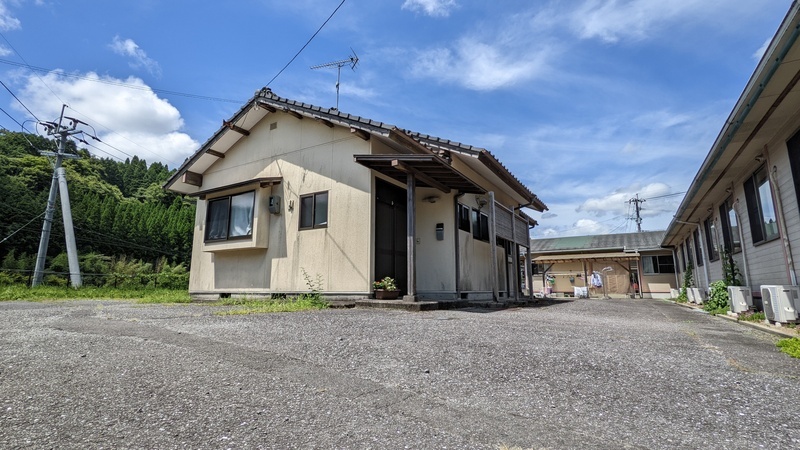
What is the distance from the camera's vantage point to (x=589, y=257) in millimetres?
21438

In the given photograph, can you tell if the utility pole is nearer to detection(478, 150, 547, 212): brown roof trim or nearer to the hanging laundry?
detection(478, 150, 547, 212): brown roof trim

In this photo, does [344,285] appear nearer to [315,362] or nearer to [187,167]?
[315,362]

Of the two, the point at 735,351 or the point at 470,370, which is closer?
the point at 470,370

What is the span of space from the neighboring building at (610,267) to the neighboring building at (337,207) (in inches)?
567

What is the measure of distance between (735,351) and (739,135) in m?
3.37

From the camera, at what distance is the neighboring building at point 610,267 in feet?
70.6

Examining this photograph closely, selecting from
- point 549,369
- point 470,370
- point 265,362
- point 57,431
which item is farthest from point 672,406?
point 57,431

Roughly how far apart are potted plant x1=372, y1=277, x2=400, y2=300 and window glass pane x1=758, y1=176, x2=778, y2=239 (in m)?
6.08

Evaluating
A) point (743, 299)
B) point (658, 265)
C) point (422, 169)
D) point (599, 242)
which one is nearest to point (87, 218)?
point (422, 169)

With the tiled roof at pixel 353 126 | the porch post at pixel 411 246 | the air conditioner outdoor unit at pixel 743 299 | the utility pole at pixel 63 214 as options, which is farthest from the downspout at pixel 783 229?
the utility pole at pixel 63 214

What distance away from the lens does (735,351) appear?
3.61m

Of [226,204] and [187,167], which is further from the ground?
[187,167]

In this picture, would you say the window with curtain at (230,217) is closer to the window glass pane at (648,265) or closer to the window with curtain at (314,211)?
the window with curtain at (314,211)

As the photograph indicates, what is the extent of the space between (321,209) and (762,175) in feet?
25.8
